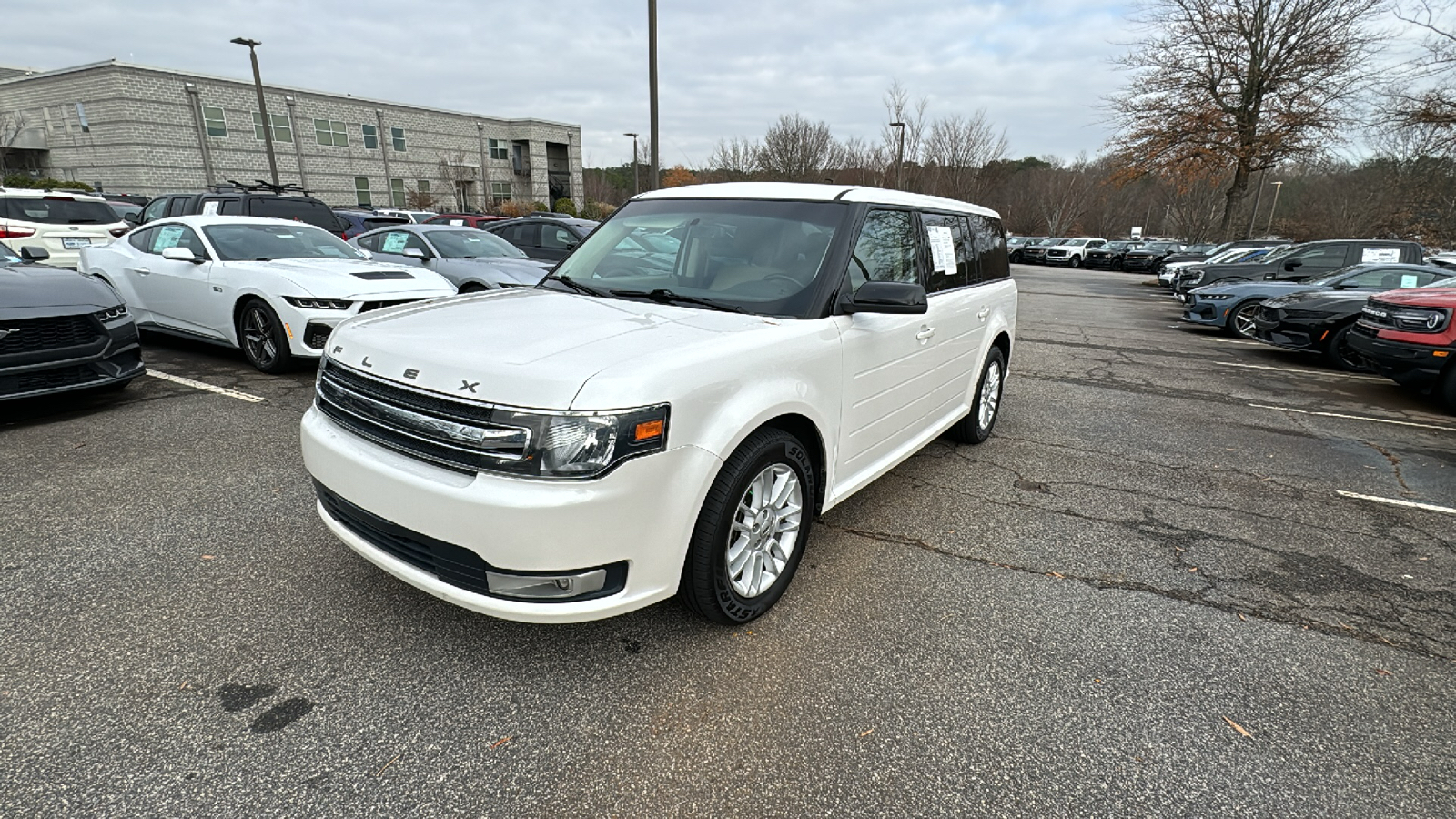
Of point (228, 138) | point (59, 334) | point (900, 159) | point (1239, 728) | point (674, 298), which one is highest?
point (228, 138)

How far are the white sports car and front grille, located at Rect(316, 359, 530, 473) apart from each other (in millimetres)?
3946

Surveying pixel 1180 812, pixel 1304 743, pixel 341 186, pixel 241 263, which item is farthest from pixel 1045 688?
pixel 341 186

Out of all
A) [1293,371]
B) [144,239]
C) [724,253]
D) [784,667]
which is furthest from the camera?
[1293,371]

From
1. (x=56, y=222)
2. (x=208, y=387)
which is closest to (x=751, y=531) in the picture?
(x=208, y=387)

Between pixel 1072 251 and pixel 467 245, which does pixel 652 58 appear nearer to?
pixel 467 245

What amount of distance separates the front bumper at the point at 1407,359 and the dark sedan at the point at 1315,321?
171cm

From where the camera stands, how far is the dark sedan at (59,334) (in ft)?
15.4

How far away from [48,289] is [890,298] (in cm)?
593

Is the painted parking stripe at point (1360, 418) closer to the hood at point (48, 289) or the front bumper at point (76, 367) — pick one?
the front bumper at point (76, 367)

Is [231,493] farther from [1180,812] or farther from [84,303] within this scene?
[1180,812]

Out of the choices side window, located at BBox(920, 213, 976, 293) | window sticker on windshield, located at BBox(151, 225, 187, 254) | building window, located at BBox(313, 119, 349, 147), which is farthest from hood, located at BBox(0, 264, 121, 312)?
building window, located at BBox(313, 119, 349, 147)

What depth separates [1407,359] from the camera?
6773 millimetres

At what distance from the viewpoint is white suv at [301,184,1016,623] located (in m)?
2.16

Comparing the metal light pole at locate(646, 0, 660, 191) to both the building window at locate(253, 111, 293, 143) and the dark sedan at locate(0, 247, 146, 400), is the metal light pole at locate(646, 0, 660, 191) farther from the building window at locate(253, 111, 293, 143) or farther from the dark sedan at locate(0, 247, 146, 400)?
the building window at locate(253, 111, 293, 143)
